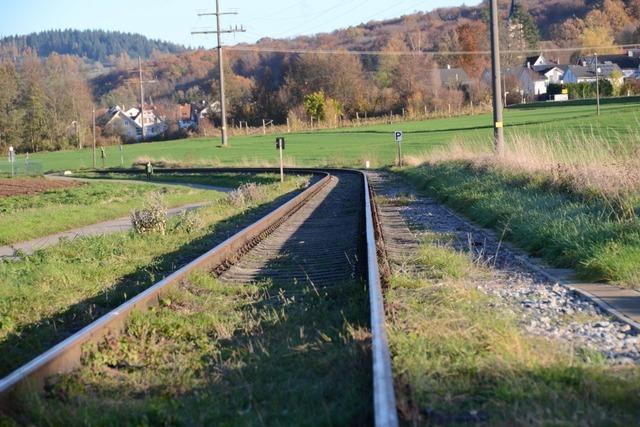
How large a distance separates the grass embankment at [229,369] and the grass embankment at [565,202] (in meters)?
3.10

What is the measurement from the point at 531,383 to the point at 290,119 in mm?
104480

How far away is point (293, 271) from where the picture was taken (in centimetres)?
1008

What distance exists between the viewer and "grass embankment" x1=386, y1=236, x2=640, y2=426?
4.20 m

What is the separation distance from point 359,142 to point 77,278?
2623 inches

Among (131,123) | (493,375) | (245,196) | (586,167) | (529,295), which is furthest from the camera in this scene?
(131,123)

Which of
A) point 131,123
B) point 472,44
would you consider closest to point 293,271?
point 472,44

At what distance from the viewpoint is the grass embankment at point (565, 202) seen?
9227 millimetres

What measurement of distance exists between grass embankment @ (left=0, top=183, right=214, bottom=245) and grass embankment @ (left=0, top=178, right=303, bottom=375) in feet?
17.3

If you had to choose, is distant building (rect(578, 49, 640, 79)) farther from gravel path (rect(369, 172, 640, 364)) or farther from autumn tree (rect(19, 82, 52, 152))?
gravel path (rect(369, 172, 640, 364))

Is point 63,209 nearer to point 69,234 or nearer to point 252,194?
point 252,194

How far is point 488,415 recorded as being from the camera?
425 centimetres

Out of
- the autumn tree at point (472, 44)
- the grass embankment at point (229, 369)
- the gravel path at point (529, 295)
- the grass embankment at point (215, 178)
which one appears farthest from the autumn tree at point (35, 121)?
the grass embankment at point (229, 369)

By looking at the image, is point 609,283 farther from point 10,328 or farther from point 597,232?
point 10,328

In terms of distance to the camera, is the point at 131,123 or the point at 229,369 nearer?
the point at 229,369
